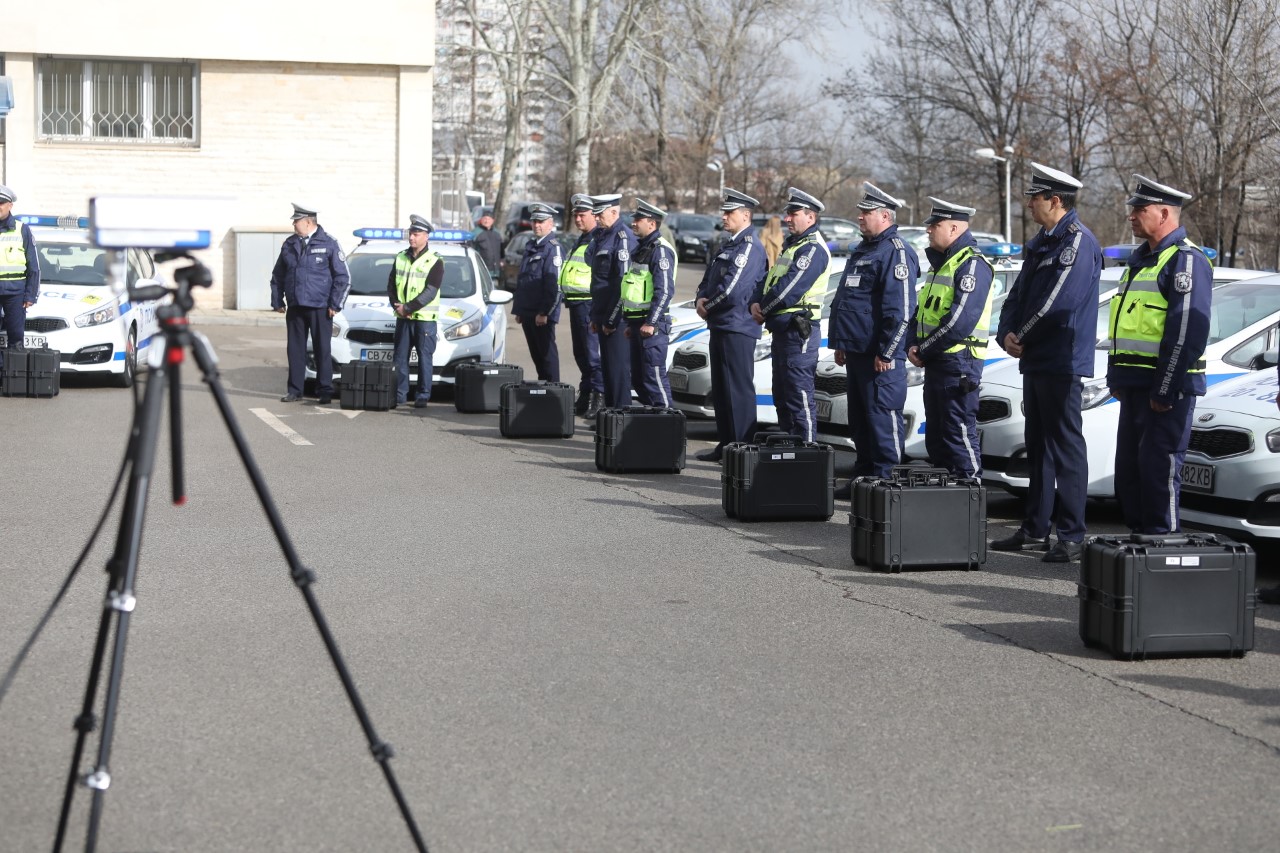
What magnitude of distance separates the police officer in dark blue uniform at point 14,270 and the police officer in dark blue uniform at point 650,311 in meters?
6.38

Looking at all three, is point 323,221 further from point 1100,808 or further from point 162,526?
point 1100,808

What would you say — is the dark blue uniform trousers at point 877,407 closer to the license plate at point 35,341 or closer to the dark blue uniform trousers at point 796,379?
the dark blue uniform trousers at point 796,379

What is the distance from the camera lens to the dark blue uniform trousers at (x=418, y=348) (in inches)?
636

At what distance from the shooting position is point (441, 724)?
5.52m

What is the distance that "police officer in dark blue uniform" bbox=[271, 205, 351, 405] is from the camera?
1600cm

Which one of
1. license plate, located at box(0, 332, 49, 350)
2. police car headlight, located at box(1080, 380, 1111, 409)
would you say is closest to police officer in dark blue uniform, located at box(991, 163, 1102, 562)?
police car headlight, located at box(1080, 380, 1111, 409)

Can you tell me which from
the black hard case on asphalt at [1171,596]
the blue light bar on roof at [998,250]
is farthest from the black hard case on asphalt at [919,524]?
the blue light bar on roof at [998,250]

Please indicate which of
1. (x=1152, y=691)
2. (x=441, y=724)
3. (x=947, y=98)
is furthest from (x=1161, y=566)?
(x=947, y=98)

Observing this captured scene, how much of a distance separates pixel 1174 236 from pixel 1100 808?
4210 mm

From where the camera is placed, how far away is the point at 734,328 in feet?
40.0

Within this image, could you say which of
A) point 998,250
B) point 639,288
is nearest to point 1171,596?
point 998,250

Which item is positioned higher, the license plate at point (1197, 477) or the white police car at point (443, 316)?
the white police car at point (443, 316)

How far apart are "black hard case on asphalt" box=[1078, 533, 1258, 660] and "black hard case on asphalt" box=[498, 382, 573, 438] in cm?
789

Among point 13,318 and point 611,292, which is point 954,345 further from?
point 13,318
